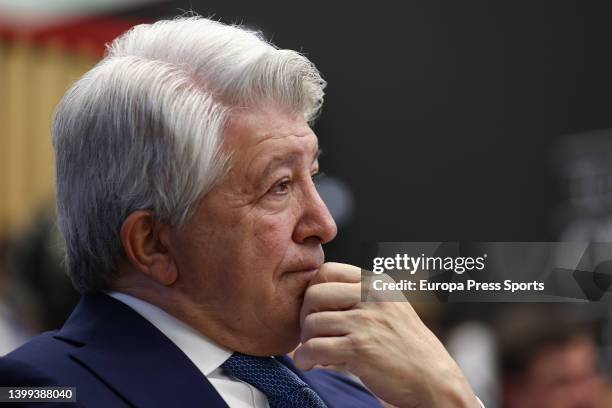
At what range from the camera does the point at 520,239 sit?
5367mm

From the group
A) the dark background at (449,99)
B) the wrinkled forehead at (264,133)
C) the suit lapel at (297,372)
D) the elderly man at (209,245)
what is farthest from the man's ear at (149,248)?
the dark background at (449,99)

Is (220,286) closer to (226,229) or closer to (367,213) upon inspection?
(226,229)

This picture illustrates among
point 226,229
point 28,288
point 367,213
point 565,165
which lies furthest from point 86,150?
point 565,165

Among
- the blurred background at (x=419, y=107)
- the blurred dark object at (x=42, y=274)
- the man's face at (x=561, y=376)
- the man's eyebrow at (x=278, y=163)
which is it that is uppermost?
the blurred background at (x=419, y=107)

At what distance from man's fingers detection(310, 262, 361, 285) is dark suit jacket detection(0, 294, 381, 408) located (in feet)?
1.01

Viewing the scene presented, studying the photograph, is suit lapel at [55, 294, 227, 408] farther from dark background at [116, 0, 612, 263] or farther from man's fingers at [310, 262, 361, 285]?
dark background at [116, 0, 612, 263]

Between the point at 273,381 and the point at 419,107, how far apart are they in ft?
13.1

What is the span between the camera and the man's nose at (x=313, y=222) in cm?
192

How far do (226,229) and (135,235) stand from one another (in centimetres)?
18

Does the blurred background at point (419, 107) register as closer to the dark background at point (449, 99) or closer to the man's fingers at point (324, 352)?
the dark background at point (449, 99)

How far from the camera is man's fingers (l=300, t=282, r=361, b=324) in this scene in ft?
6.14

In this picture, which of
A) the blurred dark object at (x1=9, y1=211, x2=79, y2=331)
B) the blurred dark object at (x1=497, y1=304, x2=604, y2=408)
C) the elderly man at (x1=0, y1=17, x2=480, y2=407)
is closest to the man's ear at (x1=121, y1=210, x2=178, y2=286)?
the elderly man at (x1=0, y1=17, x2=480, y2=407)

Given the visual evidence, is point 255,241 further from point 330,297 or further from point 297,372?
point 297,372

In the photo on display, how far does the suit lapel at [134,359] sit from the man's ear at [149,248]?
0.30 ft
